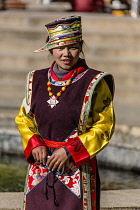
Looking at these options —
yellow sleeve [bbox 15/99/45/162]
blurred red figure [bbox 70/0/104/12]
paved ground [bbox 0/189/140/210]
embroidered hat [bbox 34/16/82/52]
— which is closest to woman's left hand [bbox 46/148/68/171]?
yellow sleeve [bbox 15/99/45/162]

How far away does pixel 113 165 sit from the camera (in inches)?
288

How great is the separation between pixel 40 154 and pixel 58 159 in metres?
0.11

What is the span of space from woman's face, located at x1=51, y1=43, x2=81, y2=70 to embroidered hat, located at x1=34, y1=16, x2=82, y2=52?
26mm

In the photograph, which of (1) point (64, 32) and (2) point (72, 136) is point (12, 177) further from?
(1) point (64, 32)

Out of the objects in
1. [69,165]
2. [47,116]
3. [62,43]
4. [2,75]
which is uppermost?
[62,43]

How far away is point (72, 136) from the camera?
335cm

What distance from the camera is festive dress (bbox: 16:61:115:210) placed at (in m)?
3.31

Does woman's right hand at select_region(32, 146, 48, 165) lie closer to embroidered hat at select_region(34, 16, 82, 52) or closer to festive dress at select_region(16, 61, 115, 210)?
festive dress at select_region(16, 61, 115, 210)

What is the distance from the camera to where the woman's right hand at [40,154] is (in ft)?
10.8

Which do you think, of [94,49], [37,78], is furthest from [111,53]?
[37,78]

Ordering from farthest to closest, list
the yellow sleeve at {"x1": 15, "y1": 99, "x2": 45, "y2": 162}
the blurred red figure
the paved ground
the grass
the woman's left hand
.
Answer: the blurred red figure → the grass → the paved ground → the yellow sleeve at {"x1": 15, "y1": 99, "x2": 45, "y2": 162} → the woman's left hand

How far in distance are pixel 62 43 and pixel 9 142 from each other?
4758mm

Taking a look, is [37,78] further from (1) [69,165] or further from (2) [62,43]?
(1) [69,165]

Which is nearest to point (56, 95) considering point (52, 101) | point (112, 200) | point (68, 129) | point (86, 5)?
point (52, 101)
